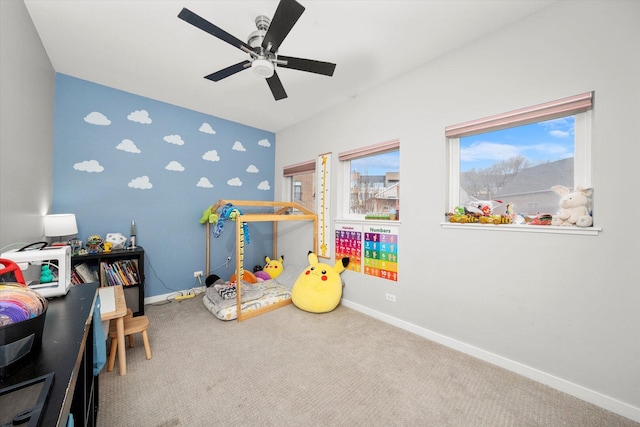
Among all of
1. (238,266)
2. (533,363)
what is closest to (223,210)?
(238,266)

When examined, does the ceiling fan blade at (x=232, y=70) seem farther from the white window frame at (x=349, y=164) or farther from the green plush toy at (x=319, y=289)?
the green plush toy at (x=319, y=289)

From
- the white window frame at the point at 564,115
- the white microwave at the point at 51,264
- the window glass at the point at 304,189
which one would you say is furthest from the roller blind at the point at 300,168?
the white microwave at the point at 51,264

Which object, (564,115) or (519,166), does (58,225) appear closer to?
(519,166)

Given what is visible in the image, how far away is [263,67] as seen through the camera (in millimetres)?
1786

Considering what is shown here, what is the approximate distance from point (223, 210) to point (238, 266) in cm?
78

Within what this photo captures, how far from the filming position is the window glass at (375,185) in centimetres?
282

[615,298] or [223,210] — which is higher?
[223,210]

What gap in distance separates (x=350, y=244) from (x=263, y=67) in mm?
2046

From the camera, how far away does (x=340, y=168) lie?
3.27 metres

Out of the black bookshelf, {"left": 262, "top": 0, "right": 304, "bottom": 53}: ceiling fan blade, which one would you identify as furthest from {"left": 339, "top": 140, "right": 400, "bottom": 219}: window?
the black bookshelf

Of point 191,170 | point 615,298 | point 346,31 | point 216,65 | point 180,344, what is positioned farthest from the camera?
point 191,170

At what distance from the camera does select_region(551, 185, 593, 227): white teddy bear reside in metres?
1.63

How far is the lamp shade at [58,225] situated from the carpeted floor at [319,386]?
1.16 m

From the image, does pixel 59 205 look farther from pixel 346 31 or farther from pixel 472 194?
pixel 472 194
